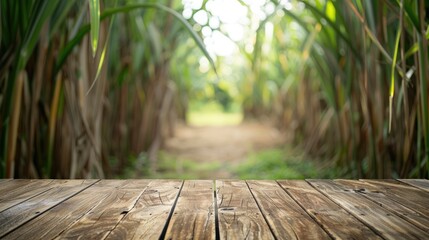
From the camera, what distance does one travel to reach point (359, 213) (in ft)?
2.68

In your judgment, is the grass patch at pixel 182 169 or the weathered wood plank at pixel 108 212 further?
the grass patch at pixel 182 169

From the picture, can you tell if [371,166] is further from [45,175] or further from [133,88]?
[133,88]

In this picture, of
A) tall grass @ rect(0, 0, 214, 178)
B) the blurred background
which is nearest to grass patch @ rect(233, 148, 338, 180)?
the blurred background

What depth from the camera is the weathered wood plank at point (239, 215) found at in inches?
27.2

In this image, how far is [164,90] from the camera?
3.00 metres

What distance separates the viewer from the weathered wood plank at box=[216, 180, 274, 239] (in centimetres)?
69

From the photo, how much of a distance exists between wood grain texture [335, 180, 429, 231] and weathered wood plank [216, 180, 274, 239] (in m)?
0.25

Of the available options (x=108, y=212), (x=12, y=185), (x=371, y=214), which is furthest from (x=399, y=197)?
(x=12, y=185)

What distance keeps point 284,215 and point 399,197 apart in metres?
0.31

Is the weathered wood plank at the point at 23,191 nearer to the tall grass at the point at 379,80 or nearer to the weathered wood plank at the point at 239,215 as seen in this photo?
the weathered wood plank at the point at 239,215

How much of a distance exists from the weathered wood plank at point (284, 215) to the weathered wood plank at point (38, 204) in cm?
40

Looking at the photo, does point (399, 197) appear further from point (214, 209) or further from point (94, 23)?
point (94, 23)

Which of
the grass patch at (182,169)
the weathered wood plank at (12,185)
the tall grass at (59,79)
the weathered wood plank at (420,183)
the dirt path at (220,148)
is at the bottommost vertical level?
the grass patch at (182,169)

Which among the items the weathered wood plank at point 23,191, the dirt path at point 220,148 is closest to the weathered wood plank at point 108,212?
the weathered wood plank at point 23,191
